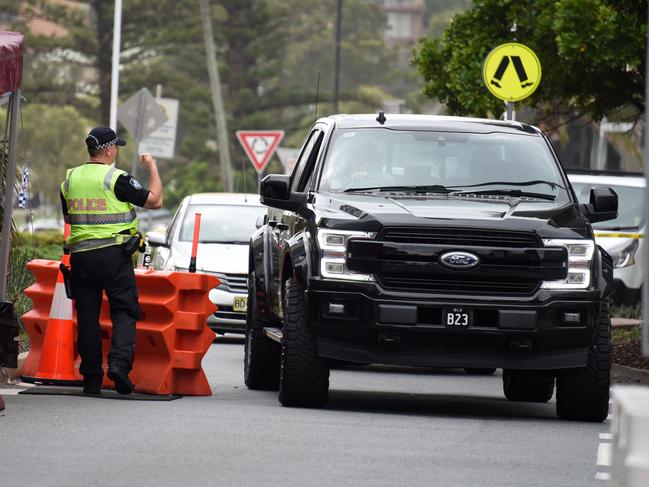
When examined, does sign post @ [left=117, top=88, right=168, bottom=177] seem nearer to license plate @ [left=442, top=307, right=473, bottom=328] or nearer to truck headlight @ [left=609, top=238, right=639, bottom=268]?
truck headlight @ [left=609, top=238, right=639, bottom=268]

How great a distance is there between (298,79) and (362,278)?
90.1 metres

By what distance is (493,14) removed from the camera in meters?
21.5

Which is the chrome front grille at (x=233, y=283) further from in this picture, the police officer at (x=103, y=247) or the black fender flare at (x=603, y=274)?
the black fender flare at (x=603, y=274)

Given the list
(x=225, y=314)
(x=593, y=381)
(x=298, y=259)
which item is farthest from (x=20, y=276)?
(x=593, y=381)

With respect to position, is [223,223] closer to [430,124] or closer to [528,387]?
[528,387]

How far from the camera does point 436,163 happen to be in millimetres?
12578

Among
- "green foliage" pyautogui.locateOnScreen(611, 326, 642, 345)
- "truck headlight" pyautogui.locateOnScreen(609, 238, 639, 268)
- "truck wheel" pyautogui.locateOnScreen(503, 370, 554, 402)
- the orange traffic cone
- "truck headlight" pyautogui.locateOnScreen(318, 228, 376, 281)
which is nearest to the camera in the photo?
"truck headlight" pyautogui.locateOnScreen(318, 228, 376, 281)

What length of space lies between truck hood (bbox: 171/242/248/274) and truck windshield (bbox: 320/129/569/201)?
7436mm

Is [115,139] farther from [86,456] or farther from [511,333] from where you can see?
[86,456]

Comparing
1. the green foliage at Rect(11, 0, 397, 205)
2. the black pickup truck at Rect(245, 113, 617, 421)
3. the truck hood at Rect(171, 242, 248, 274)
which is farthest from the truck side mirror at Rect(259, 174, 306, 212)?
the green foliage at Rect(11, 0, 397, 205)

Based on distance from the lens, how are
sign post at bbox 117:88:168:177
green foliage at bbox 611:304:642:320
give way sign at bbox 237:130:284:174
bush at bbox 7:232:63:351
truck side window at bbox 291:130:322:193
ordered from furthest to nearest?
give way sign at bbox 237:130:284:174 < sign post at bbox 117:88:168:177 < green foliage at bbox 611:304:642:320 < bush at bbox 7:232:63:351 < truck side window at bbox 291:130:322:193

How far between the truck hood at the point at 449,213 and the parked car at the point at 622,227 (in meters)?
10.2

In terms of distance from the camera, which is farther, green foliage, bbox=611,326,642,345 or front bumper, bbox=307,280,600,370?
green foliage, bbox=611,326,642,345

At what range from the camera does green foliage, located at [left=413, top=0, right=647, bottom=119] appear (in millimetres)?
18094
